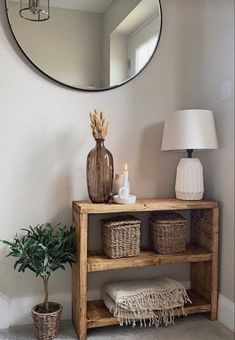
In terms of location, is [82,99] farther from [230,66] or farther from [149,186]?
[230,66]

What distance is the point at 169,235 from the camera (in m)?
1.81

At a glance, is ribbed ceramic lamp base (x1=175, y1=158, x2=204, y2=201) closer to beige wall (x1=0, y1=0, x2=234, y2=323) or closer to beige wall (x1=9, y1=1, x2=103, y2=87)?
beige wall (x1=0, y1=0, x2=234, y2=323)

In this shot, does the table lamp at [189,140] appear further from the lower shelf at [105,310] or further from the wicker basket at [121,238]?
the lower shelf at [105,310]

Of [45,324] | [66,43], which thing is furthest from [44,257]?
[66,43]

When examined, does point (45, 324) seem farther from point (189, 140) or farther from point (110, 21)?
point (110, 21)

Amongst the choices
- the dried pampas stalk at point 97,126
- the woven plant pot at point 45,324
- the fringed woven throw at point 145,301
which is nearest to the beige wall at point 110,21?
the dried pampas stalk at point 97,126

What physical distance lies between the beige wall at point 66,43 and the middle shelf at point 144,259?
895mm

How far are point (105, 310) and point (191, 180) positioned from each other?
792 millimetres

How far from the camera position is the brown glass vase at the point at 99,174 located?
1.74m

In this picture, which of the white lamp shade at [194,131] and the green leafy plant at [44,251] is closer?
the green leafy plant at [44,251]

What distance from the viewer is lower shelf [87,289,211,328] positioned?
66.9 inches

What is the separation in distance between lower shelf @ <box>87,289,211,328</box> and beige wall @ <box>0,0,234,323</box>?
11cm

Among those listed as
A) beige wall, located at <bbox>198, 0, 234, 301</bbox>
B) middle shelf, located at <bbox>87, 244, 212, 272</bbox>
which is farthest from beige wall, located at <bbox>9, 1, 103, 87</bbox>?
middle shelf, located at <bbox>87, 244, 212, 272</bbox>

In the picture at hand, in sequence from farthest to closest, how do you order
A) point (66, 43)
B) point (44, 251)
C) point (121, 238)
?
point (66, 43)
point (121, 238)
point (44, 251)
